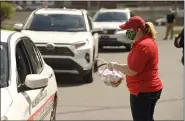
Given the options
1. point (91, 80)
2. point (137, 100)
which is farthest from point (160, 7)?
point (137, 100)

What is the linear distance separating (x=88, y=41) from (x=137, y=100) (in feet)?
20.9

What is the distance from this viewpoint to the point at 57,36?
11398 mm

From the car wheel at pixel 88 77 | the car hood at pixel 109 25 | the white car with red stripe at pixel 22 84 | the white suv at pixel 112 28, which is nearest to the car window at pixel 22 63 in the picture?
the white car with red stripe at pixel 22 84

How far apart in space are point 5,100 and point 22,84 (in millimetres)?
614

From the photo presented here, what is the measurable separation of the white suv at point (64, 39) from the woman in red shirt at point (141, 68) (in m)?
5.72

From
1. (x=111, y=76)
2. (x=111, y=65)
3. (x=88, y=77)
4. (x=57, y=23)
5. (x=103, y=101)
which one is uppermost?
(x=111, y=65)

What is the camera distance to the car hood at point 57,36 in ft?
36.3

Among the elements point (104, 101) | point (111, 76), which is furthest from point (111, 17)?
point (111, 76)

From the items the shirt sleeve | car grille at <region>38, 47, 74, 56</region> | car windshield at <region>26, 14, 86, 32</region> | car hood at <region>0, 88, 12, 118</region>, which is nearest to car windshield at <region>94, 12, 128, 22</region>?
car windshield at <region>26, 14, 86, 32</region>

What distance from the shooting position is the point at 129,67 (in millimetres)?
5066

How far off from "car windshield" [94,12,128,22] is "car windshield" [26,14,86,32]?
8.14 meters

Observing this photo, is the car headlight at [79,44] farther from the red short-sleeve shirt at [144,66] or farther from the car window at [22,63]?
the red short-sleeve shirt at [144,66]

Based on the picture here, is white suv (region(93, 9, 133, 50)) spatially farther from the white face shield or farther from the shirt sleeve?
the shirt sleeve

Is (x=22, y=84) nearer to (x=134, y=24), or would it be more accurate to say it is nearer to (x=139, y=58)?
(x=139, y=58)
